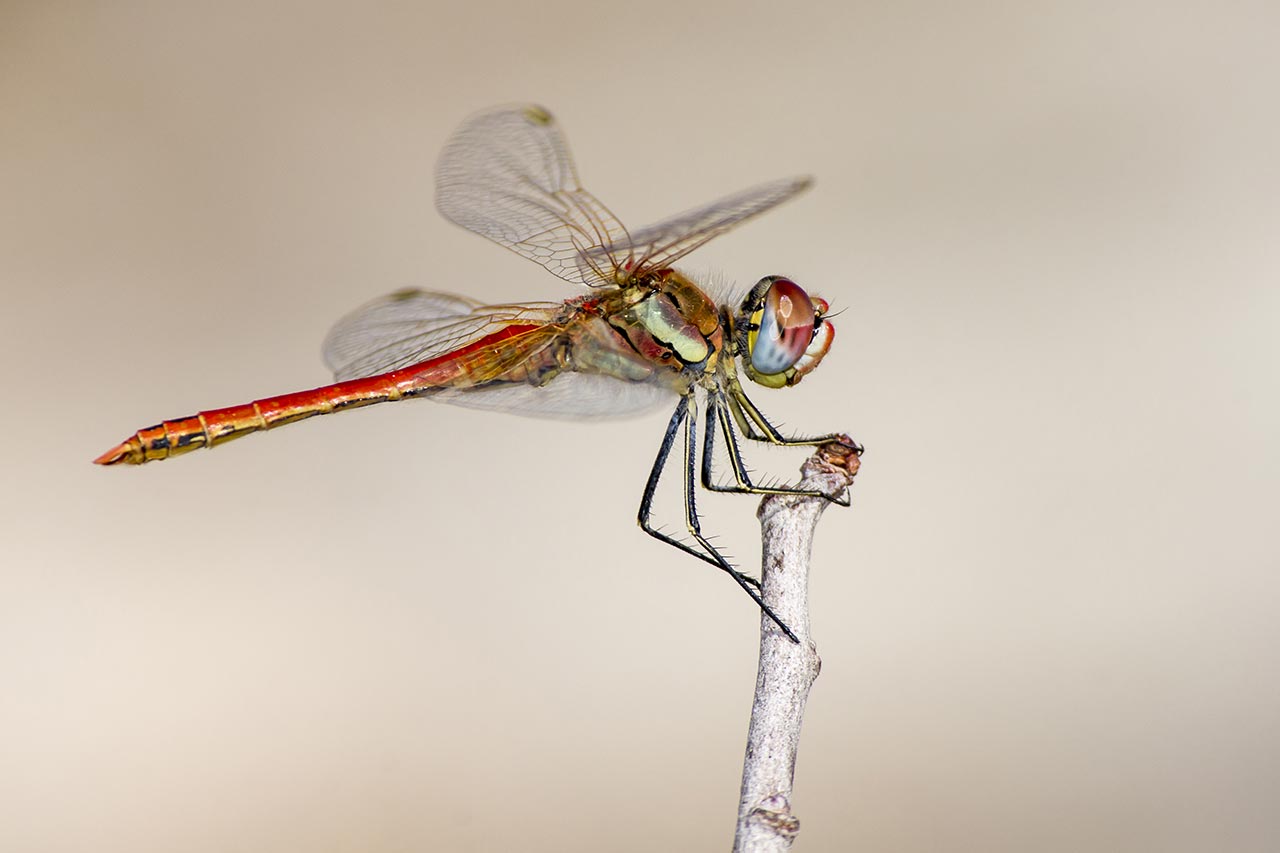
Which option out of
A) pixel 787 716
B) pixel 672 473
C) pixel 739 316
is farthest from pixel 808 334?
pixel 672 473

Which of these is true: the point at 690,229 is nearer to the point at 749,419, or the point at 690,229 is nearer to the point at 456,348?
the point at 749,419

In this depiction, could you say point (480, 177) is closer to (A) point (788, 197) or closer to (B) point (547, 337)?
(B) point (547, 337)

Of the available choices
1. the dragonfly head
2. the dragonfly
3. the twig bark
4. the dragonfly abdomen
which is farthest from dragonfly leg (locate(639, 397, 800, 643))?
the dragonfly abdomen

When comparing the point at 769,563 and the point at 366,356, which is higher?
the point at 366,356

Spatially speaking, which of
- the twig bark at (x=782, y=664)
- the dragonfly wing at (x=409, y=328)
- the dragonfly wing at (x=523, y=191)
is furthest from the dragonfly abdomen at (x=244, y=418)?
→ the twig bark at (x=782, y=664)

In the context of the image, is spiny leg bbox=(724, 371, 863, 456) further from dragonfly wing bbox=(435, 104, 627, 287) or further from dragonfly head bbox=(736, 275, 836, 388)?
dragonfly wing bbox=(435, 104, 627, 287)

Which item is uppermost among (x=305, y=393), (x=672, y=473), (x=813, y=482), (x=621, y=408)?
(x=672, y=473)

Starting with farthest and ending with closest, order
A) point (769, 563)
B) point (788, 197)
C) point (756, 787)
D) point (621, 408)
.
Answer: point (621, 408) < point (788, 197) < point (769, 563) < point (756, 787)

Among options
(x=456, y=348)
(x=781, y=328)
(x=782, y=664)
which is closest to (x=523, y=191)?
(x=456, y=348)
